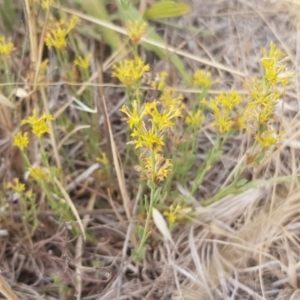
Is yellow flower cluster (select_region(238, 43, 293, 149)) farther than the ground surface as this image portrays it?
No

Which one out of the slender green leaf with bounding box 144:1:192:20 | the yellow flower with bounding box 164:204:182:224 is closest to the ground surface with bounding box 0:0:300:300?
the yellow flower with bounding box 164:204:182:224

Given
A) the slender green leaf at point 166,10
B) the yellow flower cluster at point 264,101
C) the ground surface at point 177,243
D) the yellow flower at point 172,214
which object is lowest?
the ground surface at point 177,243

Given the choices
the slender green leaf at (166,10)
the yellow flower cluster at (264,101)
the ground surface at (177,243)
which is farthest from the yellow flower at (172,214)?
the slender green leaf at (166,10)

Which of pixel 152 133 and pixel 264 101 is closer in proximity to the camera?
pixel 152 133

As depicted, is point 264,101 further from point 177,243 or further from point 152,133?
point 177,243

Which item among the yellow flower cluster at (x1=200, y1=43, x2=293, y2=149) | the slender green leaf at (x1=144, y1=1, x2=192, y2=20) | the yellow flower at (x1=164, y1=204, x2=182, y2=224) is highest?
the slender green leaf at (x1=144, y1=1, x2=192, y2=20)

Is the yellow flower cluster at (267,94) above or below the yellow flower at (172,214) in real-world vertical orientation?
above

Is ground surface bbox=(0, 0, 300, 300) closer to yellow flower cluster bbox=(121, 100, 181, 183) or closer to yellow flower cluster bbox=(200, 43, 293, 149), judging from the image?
yellow flower cluster bbox=(200, 43, 293, 149)

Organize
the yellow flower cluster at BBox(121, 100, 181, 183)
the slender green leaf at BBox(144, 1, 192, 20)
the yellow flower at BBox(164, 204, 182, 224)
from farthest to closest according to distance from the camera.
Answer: the slender green leaf at BBox(144, 1, 192, 20)
the yellow flower at BBox(164, 204, 182, 224)
the yellow flower cluster at BBox(121, 100, 181, 183)

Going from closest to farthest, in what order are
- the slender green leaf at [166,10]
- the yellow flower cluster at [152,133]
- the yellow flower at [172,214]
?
the yellow flower cluster at [152,133], the yellow flower at [172,214], the slender green leaf at [166,10]

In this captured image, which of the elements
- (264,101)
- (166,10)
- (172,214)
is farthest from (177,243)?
(166,10)

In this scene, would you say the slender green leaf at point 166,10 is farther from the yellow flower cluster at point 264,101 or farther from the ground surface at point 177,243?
the yellow flower cluster at point 264,101

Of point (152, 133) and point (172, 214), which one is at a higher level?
point (152, 133)
